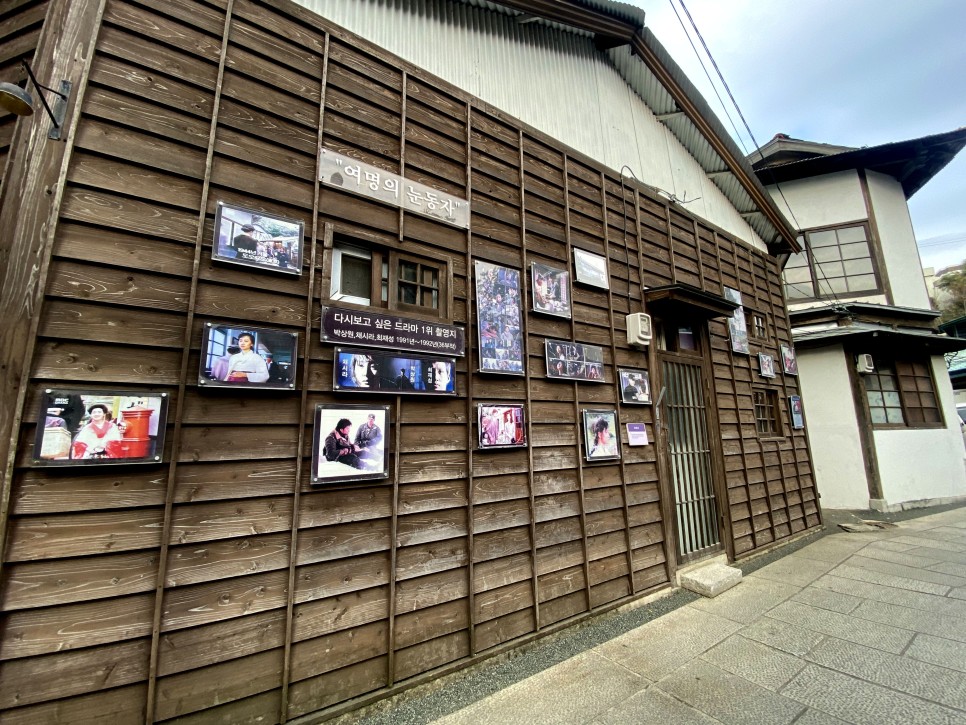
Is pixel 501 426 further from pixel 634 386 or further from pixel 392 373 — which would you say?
pixel 634 386

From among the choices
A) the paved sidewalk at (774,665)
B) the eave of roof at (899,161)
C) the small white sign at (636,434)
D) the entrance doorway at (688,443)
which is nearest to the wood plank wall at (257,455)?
the paved sidewalk at (774,665)

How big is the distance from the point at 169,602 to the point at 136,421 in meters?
1.00

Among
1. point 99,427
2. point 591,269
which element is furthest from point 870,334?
point 99,427

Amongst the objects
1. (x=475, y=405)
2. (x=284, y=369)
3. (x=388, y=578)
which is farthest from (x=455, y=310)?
(x=388, y=578)

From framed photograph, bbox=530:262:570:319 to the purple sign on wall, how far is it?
3.52ft

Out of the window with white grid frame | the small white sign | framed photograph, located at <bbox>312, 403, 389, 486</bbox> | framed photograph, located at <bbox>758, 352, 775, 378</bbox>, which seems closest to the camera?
framed photograph, located at <bbox>312, 403, 389, 486</bbox>

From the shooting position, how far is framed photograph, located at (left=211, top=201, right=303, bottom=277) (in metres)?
2.53

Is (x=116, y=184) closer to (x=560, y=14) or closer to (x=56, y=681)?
(x=56, y=681)

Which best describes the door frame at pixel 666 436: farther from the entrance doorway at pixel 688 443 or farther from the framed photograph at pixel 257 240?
the framed photograph at pixel 257 240

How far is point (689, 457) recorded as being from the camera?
5.55 m

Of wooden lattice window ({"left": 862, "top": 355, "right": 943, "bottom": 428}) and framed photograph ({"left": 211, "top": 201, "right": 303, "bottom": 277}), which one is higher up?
framed photograph ({"left": 211, "top": 201, "right": 303, "bottom": 277})

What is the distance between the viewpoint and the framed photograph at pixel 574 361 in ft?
13.3

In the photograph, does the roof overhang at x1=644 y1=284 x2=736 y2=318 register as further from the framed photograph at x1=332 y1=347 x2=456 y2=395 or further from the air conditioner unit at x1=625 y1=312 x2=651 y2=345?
the framed photograph at x1=332 y1=347 x2=456 y2=395

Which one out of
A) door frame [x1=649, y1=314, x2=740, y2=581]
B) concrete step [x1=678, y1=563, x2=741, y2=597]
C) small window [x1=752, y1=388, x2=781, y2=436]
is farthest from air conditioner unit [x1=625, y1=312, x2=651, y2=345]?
small window [x1=752, y1=388, x2=781, y2=436]
